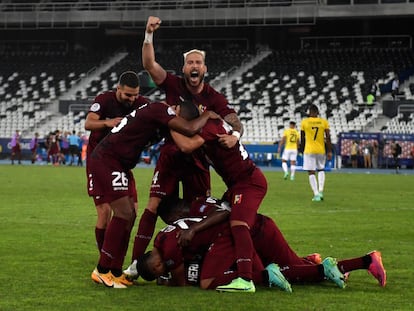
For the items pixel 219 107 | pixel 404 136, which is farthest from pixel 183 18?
pixel 219 107

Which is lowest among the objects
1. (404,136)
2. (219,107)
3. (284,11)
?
(404,136)

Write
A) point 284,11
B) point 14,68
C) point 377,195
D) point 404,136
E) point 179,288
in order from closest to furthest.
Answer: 1. point 179,288
2. point 377,195
3. point 404,136
4. point 284,11
5. point 14,68

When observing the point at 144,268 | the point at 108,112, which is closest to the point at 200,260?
the point at 144,268

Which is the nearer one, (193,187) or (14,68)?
(193,187)

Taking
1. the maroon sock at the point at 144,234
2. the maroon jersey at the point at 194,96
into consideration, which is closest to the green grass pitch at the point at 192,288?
the maroon sock at the point at 144,234

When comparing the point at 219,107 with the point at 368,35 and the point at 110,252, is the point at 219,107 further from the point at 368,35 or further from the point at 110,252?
the point at 368,35

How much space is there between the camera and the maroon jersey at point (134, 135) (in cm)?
931

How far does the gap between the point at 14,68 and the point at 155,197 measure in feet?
192

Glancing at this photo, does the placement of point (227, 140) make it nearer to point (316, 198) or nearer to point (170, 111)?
point (170, 111)

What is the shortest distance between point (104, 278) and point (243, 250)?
1382mm

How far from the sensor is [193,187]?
10.7 metres

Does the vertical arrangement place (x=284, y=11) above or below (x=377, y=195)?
above

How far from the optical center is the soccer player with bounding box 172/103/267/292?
8.84 meters

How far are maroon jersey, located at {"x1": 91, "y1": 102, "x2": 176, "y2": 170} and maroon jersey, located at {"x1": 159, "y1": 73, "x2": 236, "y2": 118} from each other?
105 centimetres
